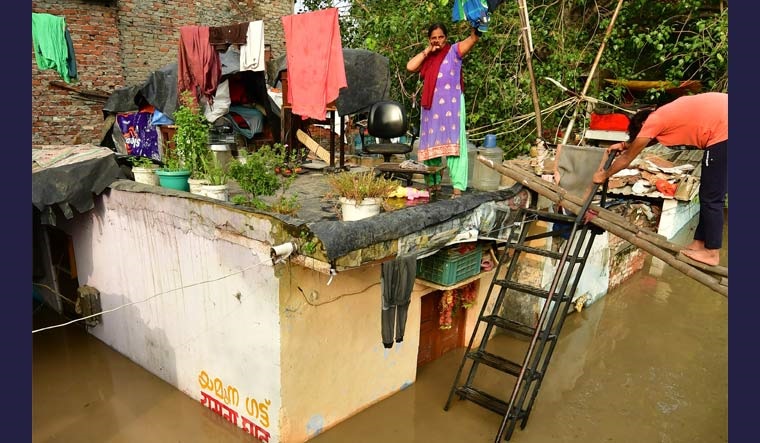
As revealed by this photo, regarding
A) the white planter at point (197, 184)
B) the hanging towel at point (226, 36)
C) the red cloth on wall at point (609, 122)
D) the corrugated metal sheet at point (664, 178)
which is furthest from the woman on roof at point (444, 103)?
the red cloth on wall at point (609, 122)

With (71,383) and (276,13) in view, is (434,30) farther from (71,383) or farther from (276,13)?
(276,13)

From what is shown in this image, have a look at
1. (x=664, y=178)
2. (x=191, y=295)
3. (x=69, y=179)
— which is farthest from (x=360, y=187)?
(x=664, y=178)

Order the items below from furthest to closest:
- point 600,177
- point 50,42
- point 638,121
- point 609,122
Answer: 1. point 609,122
2. point 50,42
3. point 638,121
4. point 600,177

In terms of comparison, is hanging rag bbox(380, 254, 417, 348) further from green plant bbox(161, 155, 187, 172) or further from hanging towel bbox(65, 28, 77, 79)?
hanging towel bbox(65, 28, 77, 79)

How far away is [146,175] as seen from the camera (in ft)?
20.0

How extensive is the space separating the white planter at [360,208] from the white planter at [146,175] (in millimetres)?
2990

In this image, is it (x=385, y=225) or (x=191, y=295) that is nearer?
(x=385, y=225)

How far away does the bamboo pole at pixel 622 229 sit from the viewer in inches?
155

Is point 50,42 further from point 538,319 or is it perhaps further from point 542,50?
point 542,50

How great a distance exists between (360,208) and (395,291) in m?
0.87

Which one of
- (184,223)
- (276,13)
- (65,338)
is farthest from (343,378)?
(276,13)

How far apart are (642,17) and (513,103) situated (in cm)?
355

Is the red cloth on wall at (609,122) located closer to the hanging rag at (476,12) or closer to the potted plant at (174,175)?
the hanging rag at (476,12)

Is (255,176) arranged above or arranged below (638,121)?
below
